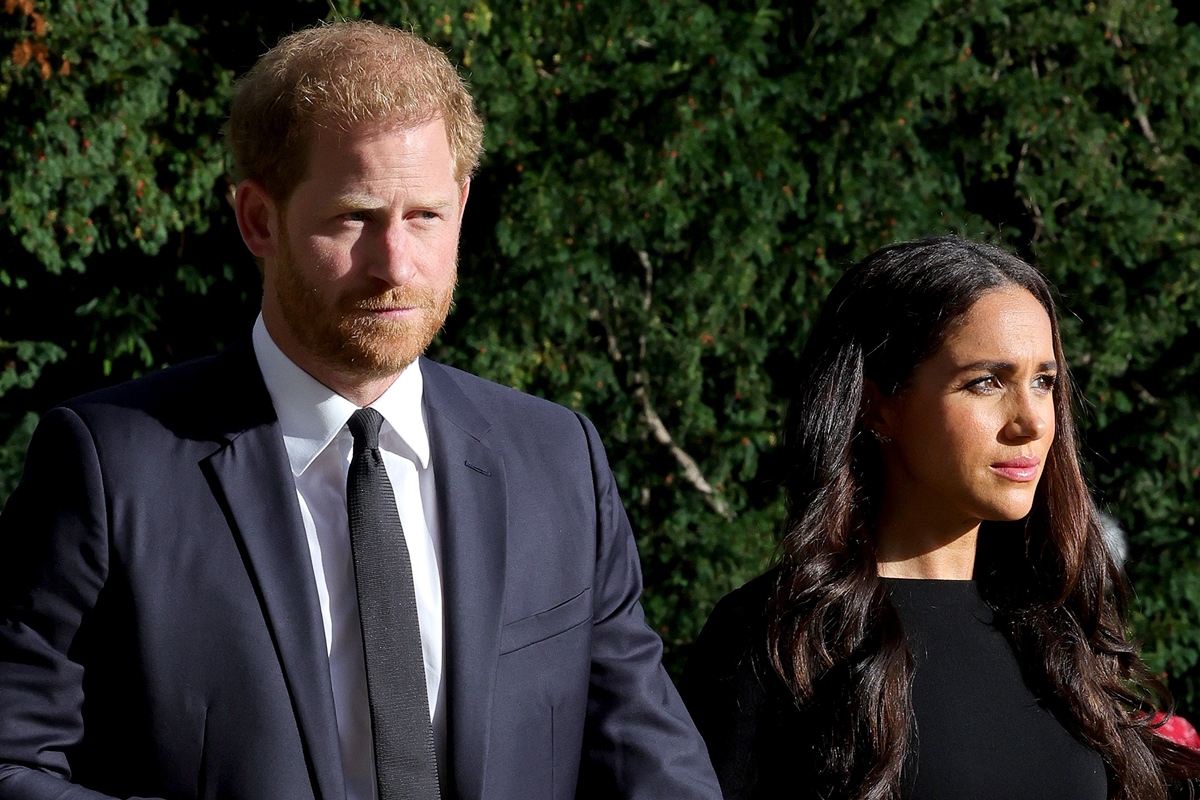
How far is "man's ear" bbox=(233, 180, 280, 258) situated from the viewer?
2.00m

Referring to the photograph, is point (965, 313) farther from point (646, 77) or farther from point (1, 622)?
point (646, 77)

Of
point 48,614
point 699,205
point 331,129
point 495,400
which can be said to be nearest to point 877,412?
point 495,400

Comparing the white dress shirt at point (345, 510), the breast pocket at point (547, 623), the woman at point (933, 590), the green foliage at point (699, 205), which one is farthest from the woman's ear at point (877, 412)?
the green foliage at point (699, 205)

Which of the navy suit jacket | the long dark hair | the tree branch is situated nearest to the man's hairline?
the navy suit jacket

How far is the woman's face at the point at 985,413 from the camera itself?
2.60 meters

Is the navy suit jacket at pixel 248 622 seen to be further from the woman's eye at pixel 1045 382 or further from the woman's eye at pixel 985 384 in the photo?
the woman's eye at pixel 1045 382

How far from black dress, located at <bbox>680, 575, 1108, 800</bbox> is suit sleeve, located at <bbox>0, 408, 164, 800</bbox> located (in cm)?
116

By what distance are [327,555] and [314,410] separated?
22 cm

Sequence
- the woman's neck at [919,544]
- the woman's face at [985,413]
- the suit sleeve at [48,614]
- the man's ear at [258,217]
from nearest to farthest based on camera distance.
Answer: the suit sleeve at [48,614] < the man's ear at [258,217] < the woman's face at [985,413] < the woman's neck at [919,544]

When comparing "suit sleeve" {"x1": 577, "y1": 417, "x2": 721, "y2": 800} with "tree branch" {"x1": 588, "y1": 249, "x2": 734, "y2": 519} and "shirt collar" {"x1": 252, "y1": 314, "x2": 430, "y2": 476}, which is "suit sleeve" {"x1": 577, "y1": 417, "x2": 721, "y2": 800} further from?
"tree branch" {"x1": 588, "y1": 249, "x2": 734, "y2": 519}

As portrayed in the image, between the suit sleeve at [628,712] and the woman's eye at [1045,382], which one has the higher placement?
the woman's eye at [1045,382]

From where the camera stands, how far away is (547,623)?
2.08 m

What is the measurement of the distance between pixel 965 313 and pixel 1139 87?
145 inches

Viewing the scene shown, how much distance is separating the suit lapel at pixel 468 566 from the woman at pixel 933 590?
681 millimetres
